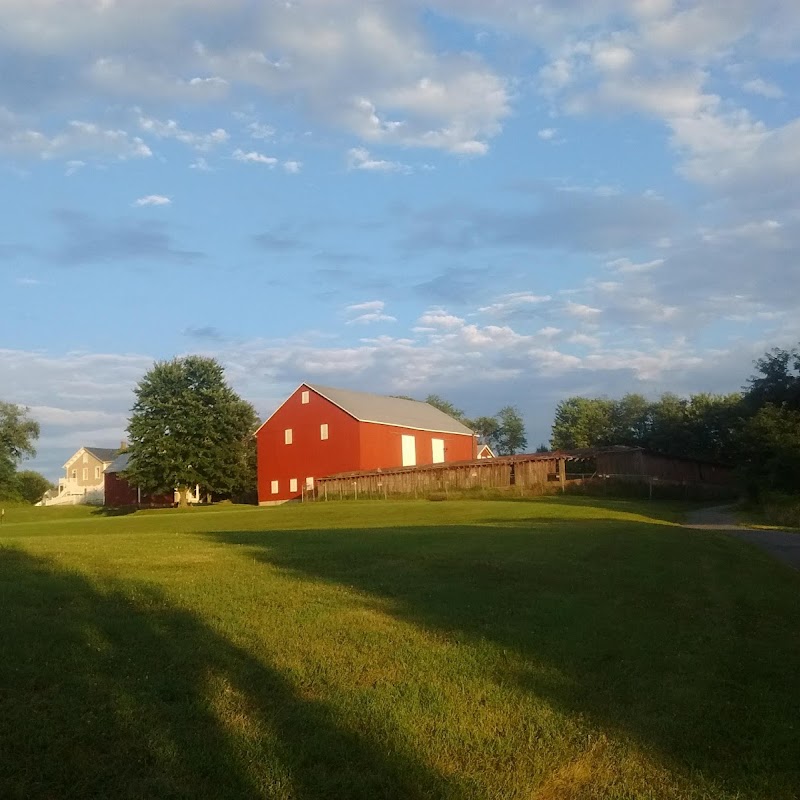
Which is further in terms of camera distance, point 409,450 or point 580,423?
point 580,423

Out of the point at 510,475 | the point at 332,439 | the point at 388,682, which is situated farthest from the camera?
the point at 332,439

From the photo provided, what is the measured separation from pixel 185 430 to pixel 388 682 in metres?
63.8

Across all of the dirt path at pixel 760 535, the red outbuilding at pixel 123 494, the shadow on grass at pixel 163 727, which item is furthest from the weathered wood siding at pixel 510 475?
the shadow on grass at pixel 163 727

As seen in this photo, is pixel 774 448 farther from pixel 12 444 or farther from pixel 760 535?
pixel 12 444

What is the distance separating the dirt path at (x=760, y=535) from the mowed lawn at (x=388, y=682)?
712 centimetres

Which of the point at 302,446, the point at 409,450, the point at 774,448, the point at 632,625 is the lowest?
the point at 632,625

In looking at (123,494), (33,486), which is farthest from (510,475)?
(33,486)

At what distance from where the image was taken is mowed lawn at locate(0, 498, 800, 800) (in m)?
5.51

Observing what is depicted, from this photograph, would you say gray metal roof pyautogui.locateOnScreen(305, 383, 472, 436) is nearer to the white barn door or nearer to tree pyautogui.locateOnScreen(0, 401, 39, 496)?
the white barn door

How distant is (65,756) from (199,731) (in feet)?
2.95

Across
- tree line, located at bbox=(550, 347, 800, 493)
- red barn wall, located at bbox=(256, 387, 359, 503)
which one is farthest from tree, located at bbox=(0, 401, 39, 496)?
tree line, located at bbox=(550, 347, 800, 493)

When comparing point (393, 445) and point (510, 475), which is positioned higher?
point (393, 445)

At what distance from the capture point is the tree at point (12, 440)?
83438 millimetres

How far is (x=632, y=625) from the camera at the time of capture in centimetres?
1012
